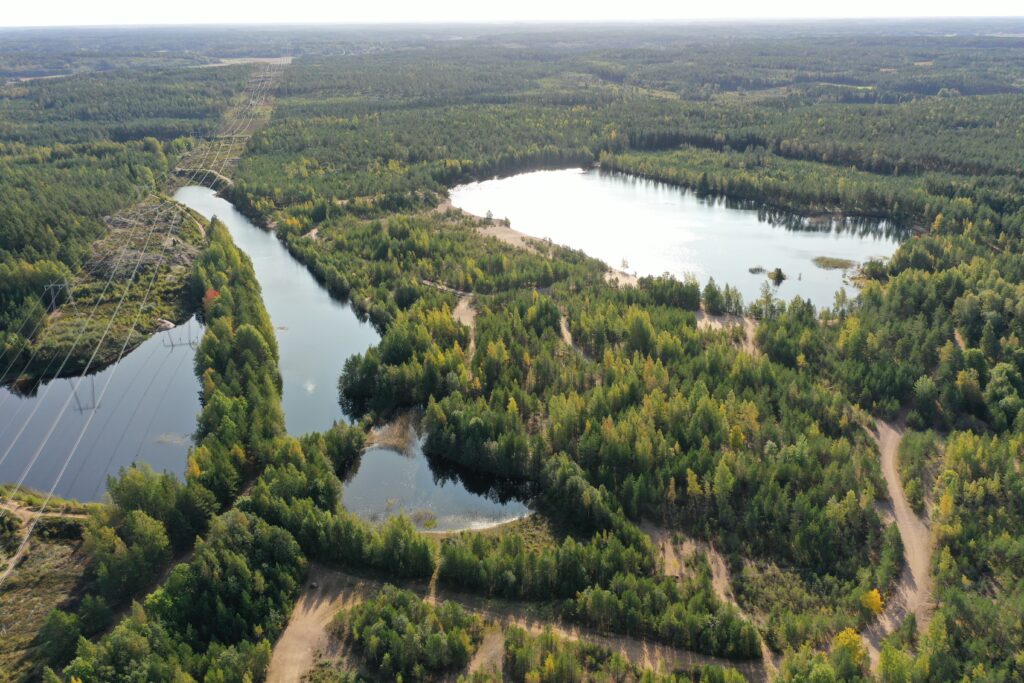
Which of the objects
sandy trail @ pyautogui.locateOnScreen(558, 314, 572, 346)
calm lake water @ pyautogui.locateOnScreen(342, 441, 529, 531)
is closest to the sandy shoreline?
sandy trail @ pyautogui.locateOnScreen(558, 314, 572, 346)

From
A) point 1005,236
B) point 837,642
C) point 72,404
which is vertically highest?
point 1005,236

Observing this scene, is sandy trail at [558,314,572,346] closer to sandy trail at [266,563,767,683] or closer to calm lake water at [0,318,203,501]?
sandy trail at [266,563,767,683]

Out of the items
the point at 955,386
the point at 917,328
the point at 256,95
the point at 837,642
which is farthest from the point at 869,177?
the point at 256,95

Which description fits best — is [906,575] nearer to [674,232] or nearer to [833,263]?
[833,263]

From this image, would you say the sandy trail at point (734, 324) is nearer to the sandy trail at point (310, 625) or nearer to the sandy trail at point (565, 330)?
the sandy trail at point (565, 330)

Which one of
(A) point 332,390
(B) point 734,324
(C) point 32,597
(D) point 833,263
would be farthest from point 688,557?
Answer: (D) point 833,263

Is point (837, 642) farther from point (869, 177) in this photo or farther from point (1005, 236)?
point (869, 177)
